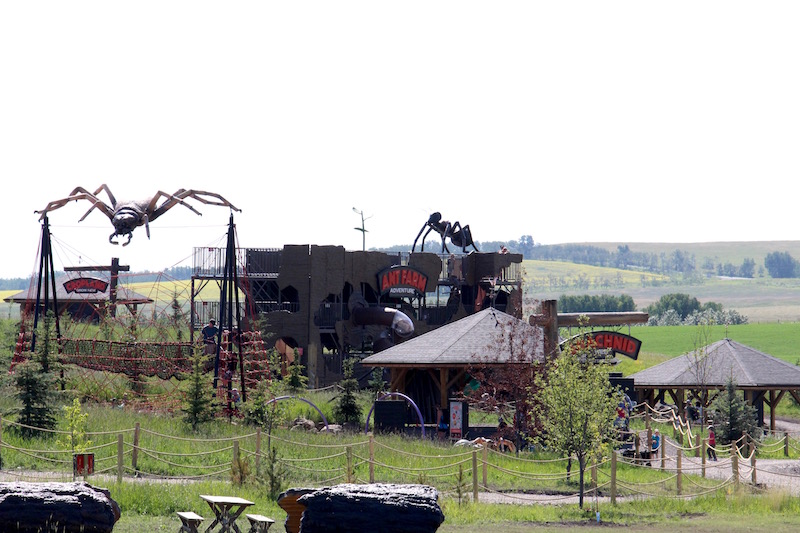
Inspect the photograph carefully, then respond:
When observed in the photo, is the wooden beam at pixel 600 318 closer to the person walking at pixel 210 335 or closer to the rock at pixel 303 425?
the rock at pixel 303 425

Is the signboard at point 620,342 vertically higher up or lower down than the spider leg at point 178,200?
lower down

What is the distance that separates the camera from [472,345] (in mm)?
35562

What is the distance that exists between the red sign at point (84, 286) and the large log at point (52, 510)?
6417 cm

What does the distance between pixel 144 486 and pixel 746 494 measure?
45.2 feet

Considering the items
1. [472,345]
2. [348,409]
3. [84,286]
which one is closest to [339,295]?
[348,409]

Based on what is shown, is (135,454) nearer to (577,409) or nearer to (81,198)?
(577,409)

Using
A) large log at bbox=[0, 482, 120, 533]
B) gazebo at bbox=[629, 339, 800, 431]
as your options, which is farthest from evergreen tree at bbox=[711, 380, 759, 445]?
large log at bbox=[0, 482, 120, 533]

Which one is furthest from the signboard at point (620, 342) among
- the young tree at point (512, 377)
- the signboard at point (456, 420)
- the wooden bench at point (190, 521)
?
the wooden bench at point (190, 521)

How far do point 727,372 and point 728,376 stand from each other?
2.45 feet

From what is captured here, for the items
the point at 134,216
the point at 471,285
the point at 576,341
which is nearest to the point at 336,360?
the point at 471,285

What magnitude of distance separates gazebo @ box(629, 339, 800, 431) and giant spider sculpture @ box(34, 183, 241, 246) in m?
19.7

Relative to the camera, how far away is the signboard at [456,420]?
3428 cm

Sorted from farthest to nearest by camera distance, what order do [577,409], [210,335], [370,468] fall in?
[210,335]
[370,468]
[577,409]

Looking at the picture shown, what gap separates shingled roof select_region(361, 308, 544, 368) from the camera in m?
34.2
